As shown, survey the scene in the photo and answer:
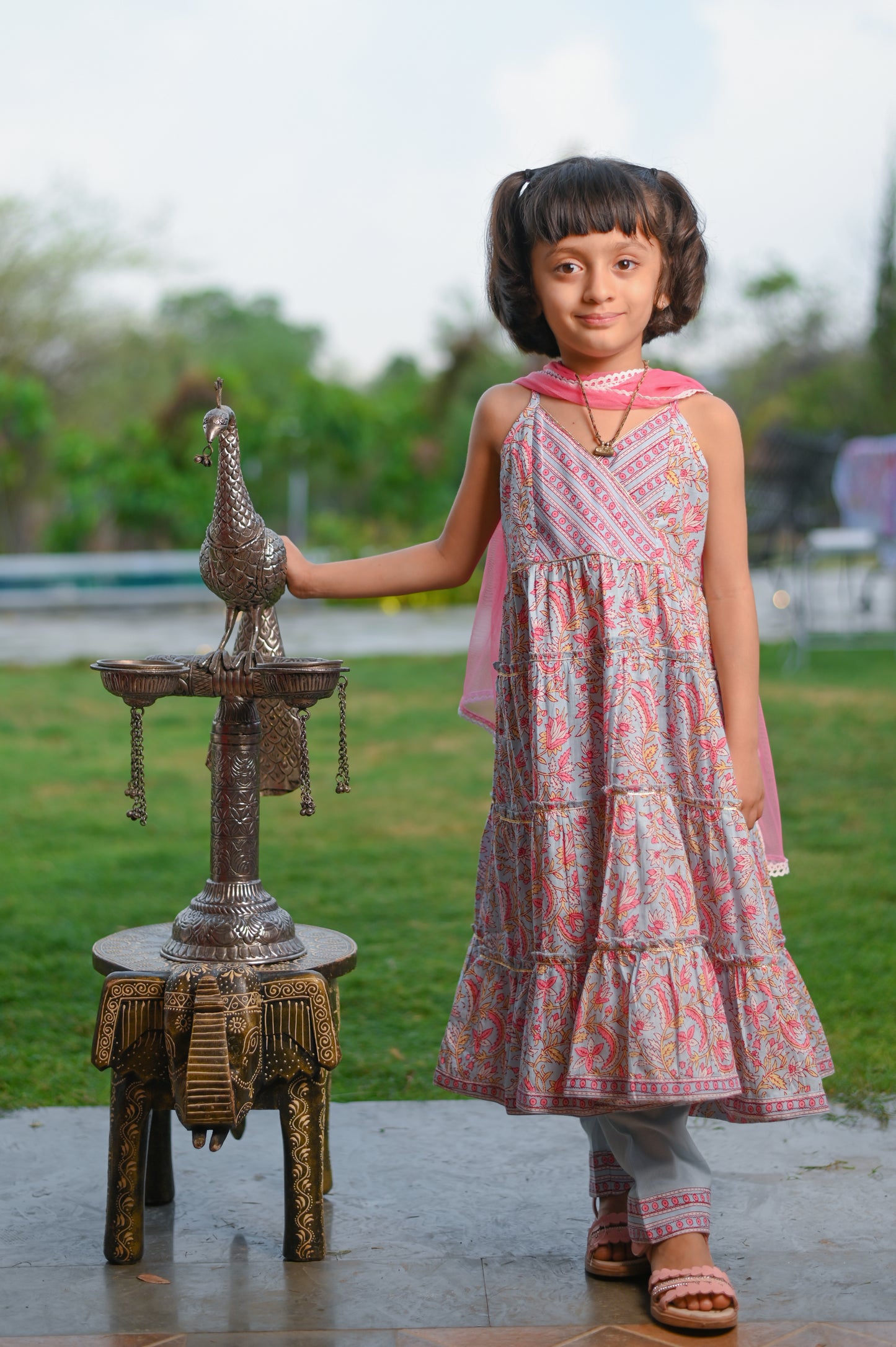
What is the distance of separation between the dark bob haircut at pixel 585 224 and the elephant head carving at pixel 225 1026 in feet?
3.24

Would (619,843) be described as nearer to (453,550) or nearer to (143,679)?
(453,550)

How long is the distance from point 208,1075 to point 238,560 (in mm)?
673

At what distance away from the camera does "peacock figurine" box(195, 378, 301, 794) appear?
6.31ft

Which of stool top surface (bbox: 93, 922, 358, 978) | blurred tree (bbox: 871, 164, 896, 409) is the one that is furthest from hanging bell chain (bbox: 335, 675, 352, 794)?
blurred tree (bbox: 871, 164, 896, 409)

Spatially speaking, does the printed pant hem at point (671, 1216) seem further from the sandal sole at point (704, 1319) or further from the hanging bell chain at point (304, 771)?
the hanging bell chain at point (304, 771)

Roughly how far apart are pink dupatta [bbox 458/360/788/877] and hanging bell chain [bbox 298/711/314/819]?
245mm

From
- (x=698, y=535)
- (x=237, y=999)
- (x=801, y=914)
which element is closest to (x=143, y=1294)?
(x=237, y=999)

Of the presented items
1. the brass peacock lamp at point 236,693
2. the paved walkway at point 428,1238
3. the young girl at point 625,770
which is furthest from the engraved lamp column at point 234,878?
the paved walkway at point 428,1238

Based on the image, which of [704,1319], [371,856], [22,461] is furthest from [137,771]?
[22,461]

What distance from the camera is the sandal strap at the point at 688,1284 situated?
1.78 m

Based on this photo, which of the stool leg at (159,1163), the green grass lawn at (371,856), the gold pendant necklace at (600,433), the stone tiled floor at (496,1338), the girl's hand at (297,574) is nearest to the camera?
the stone tiled floor at (496,1338)

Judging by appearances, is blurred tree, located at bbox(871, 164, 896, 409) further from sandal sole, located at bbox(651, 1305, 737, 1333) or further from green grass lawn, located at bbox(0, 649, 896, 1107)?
sandal sole, located at bbox(651, 1305, 737, 1333)

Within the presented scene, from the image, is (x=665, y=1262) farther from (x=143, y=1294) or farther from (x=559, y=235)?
(x=559, y=235)

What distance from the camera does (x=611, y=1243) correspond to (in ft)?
6.31
